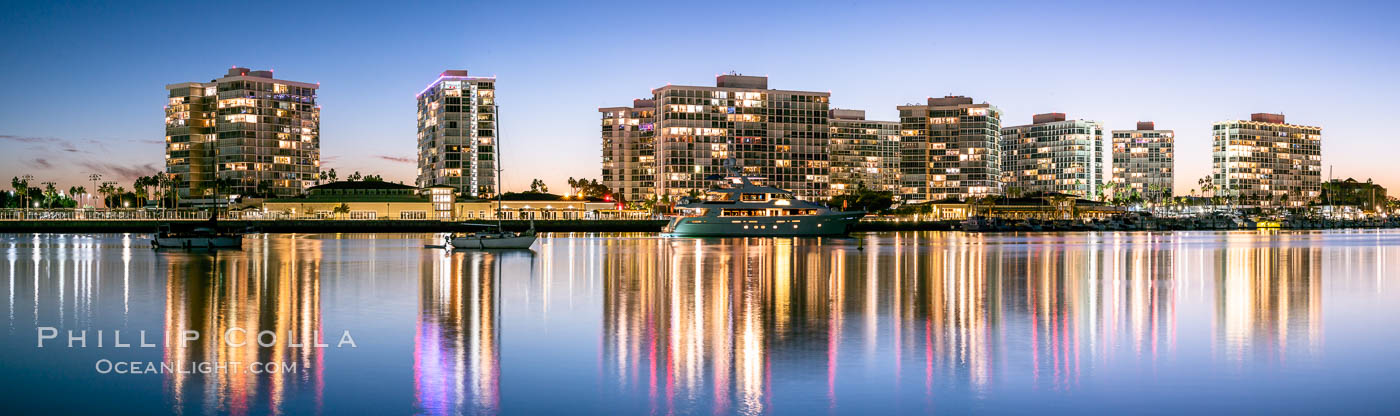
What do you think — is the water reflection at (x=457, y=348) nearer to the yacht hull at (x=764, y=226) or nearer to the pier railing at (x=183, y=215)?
the yacht hull at (x=764, y=226)

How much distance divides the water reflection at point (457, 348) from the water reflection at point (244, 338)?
1.63m

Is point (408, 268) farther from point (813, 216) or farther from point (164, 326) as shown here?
point (813, 216)

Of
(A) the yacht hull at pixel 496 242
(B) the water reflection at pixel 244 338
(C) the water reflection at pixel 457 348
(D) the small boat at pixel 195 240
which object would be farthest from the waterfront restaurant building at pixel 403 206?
(C) the water reflection at pixel 457 348

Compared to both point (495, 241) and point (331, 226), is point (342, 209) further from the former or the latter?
point (495, 241)

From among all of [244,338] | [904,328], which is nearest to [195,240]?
[244,338]

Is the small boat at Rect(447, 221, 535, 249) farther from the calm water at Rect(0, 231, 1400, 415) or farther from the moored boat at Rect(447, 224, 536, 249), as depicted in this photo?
the calm water at Rect(0, 231, 1400, 415)

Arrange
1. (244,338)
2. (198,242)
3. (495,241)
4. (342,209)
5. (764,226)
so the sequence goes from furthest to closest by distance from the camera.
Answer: (342,209) → (764,226) → (198,242) → (495,241) → (244,338)

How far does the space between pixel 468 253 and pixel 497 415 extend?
50.9 meters

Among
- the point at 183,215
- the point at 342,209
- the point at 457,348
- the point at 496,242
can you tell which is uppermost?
the point at 342,209

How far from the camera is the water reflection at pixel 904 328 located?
607 inches

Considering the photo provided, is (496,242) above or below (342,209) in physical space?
below

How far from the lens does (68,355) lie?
18250 millimetres

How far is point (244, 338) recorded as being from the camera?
2052 cm

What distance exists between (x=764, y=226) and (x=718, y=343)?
9952 centimetres
